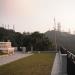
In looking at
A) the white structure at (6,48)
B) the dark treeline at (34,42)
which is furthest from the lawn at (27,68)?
the dark treeline at (34,42)

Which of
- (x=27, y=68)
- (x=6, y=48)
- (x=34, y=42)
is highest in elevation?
(x=34, y=42)

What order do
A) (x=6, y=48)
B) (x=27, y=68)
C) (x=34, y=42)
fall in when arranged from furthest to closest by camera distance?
(x=34, y=42), (x=6, y=48), (x=27, y=68)

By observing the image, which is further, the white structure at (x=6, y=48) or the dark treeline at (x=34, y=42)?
the dark treeline at (x=34, y=42)

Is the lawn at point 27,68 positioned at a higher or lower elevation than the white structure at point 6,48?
lower

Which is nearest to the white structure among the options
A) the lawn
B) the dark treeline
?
the dark treeline

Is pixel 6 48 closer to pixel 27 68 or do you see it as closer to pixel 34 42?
pixel 34 42

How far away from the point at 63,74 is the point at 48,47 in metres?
37.3

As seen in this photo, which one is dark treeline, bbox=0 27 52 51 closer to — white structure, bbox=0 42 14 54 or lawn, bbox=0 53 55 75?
white structure, bbox=0 42 14 54

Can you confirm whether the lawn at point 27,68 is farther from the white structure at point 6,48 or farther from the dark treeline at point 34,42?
the dark treeline at point 34,42

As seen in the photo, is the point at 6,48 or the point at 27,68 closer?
the point at 27,68

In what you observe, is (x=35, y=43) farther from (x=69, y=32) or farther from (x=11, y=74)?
(x=69, y=32)

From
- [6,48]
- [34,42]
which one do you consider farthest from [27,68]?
[34,42]

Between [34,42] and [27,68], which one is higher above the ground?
[34,42]

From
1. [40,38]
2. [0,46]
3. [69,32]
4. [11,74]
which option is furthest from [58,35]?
[11,74]
